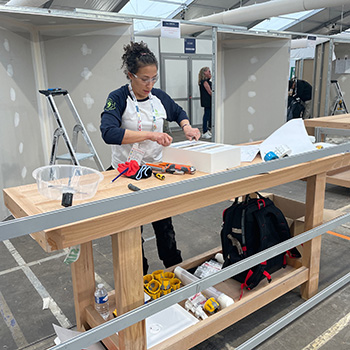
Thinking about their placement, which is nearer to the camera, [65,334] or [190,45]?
[65,334]

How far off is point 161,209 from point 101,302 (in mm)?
646

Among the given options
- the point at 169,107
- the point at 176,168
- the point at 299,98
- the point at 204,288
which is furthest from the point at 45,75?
the point at 299,98

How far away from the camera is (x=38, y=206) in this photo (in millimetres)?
1115

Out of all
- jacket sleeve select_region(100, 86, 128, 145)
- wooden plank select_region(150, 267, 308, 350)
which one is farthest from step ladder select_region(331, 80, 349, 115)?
jacket sleeve select_region(100, 86, 128, 145)

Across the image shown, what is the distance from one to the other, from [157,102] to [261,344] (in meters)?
1.34

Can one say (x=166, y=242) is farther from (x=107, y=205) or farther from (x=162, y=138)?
(x=107, y=205)

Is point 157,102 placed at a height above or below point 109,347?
above

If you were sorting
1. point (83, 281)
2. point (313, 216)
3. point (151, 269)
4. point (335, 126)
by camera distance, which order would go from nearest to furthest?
point (83, 281), point (313, 216), point (151, 269), point (335, 126)

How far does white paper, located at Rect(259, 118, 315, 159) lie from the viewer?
5.65 feet

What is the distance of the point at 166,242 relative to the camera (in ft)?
6.59

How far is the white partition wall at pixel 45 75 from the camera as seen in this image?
3.31m

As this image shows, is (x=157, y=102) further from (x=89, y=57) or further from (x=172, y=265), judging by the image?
(x=89, y=57)

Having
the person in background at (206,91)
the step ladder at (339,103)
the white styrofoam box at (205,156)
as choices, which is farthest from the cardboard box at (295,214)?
the step ladder at (339,103)

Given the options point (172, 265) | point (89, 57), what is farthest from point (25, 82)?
point (172, 265)
